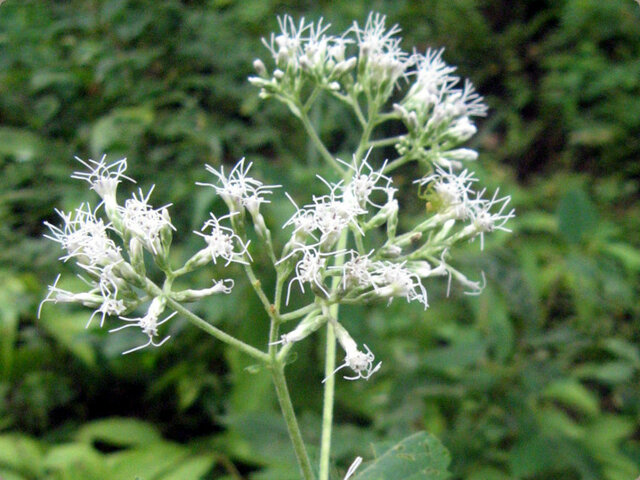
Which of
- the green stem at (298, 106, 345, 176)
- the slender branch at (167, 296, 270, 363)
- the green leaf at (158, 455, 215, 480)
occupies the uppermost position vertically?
the green stem at (298, 106, 345, 176)

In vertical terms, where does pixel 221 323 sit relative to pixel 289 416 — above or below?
above

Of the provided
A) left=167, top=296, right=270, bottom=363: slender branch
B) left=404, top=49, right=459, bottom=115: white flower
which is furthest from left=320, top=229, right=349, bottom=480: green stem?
left=404, top=49, right=459, bottom=115: white flower

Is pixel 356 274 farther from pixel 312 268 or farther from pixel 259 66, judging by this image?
pixel 259 66

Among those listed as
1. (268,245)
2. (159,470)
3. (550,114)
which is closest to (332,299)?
(268,245)

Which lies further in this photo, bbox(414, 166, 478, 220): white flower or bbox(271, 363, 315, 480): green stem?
bbox(414, 166, 478, 220): white flower

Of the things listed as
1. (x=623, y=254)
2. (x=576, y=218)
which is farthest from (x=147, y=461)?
(x=623, y=254)

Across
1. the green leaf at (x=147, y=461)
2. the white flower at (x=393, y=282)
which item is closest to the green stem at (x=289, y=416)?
the white flower at (x=393, y=282)

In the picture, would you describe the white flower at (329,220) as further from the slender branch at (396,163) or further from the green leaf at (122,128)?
the green leaf at (122,128)

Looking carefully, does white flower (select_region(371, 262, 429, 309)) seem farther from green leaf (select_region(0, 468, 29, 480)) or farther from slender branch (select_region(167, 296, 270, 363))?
green leaf (select_region(0, 468, 29, 480))
